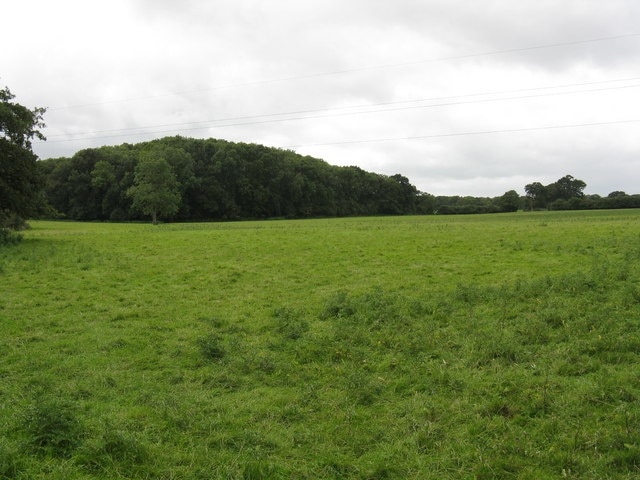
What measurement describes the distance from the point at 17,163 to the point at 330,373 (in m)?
29.6

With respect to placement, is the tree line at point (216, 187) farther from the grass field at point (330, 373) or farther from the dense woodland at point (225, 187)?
the grass field at point (330, 373)

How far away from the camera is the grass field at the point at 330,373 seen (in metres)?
6.79

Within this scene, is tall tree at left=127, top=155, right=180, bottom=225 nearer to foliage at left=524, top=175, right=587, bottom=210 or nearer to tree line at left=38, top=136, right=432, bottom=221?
tree line at left=38, top=136, right=432, bottom=221

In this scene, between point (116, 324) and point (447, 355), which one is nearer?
point (447, 355)

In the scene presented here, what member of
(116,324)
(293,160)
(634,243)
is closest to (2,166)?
(116,324)

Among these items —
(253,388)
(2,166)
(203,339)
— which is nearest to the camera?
(253,388)

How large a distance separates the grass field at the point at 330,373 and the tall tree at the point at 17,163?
12401mm

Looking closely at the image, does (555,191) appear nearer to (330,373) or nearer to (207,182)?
(207,182)

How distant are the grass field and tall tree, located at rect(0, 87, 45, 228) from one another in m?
12.4

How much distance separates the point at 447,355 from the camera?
10.8 meters

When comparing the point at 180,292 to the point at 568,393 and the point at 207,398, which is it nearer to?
the point at 207,398

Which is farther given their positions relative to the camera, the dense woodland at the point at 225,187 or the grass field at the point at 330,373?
the dense woodland at the point at 225,187

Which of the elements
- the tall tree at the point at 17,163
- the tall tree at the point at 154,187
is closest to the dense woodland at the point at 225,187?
the tall tree at the point at 154,187

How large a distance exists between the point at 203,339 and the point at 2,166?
26136 millimetres
